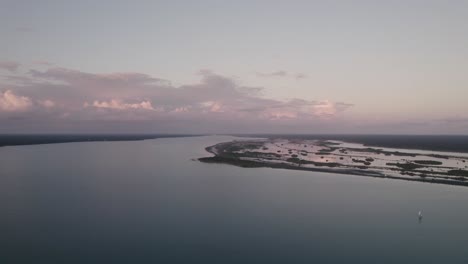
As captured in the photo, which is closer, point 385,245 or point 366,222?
point 385,245

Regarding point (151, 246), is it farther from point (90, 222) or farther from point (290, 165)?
point (290, 165)

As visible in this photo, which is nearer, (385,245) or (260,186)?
(385,245)

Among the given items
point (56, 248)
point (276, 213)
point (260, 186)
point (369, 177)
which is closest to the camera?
point (56, 248)

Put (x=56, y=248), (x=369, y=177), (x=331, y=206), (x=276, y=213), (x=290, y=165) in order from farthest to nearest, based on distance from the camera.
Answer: (x=290, y=165) < (x=369, y=177) < (x=331, y=206) < (x=276, y=213) < (x=56, y=248)

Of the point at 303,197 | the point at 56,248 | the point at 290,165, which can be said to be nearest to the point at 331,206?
the point at 303,197

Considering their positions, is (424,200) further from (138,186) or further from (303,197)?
(138,186)

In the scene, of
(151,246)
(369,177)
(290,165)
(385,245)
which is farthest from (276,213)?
(290,165)
